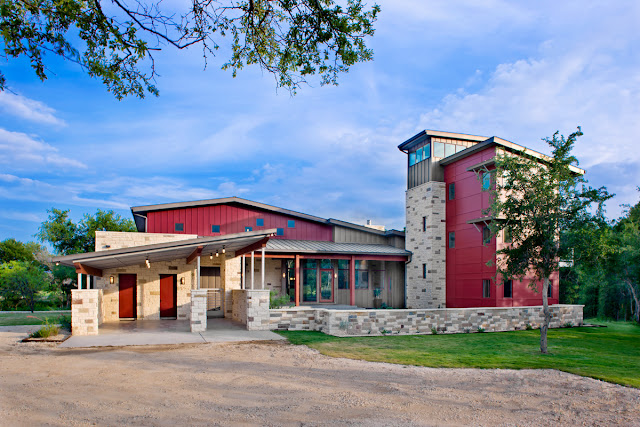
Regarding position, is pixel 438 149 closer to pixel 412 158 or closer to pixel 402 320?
pixel 412 158

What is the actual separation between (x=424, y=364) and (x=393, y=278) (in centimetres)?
1529

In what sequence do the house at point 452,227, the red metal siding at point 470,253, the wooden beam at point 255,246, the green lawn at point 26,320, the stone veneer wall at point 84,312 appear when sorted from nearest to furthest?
the stone veneer wall at point 84,312 < the wooden beam at point 255,246 < the green lawn at point 26,320 < the red metal siding at point 470,253 < the house at point 452,227

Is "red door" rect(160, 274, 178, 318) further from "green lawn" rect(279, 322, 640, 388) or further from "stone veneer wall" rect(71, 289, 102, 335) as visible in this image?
"green lawn" rect(279, 322, 640, 388)

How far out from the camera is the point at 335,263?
2320cm

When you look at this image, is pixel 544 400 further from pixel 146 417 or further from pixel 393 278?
pixel 393 278

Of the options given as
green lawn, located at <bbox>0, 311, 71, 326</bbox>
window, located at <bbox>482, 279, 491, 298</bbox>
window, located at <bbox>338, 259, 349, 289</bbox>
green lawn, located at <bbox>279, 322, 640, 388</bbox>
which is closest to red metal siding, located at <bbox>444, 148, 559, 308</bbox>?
window, located at <bbox>482, 279, 491, 298</bbox>

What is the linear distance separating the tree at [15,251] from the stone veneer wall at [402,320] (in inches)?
1369

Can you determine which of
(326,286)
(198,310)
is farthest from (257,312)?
(326,286)

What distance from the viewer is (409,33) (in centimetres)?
831

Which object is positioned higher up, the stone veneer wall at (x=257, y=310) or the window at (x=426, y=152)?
the window at (x=426, y=152)

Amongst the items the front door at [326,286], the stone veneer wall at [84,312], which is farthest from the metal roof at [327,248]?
the stone veneer wall at [84,312]

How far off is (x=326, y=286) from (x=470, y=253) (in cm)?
737

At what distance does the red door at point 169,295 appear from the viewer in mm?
18625

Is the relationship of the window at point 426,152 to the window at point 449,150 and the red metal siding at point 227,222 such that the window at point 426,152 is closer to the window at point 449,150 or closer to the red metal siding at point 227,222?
the window at point 449,150
